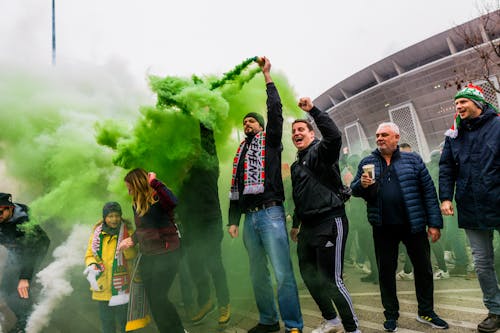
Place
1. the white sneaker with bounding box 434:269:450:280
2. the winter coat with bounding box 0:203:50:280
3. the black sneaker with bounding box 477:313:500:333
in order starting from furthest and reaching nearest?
the white sneaker with bounding box 434:269:450:280 < the winter coat with bounding box 0:203:50:280 < the black sneaker with bounding box 477:313:500:333

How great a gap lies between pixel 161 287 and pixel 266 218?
0.99 m

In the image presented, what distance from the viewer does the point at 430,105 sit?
Result: 26.1 metres

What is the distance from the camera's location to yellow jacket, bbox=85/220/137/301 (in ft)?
9.02

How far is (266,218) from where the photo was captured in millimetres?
2531

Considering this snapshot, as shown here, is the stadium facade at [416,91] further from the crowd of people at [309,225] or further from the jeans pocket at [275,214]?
the jeans pocket at [275,214]

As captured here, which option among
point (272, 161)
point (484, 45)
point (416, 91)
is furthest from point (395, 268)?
point (416, 91)

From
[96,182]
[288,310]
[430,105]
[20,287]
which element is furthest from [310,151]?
[430,105]

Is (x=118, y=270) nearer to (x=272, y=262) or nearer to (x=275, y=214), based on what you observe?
(x=272, y=262)

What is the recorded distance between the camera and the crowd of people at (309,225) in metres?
2.42

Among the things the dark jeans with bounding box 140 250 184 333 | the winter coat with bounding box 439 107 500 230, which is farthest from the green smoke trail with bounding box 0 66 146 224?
the winter coat with bounding box 439 107 500 230

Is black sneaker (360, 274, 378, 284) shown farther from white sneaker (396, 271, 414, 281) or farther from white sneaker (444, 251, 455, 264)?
white sneaker (444, 251, 455, 264)

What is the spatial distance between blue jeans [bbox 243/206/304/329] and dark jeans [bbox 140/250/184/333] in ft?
2.23

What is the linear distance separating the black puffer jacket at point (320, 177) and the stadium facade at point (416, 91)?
851 inches

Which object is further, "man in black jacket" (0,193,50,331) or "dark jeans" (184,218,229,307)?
"dark jeans" (184,218,229,307)
